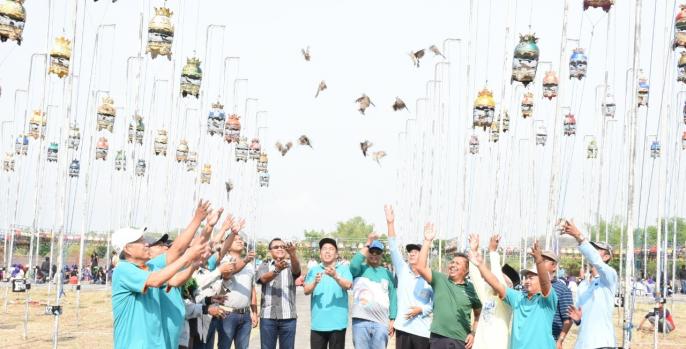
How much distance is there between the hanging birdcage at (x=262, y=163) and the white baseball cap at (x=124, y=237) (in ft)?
93.3

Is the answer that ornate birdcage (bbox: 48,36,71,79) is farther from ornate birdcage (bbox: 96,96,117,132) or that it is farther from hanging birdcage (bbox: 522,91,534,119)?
hanging birdcage (bbox: 522,91,534,119)

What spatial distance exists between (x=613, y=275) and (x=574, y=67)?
36.7ft

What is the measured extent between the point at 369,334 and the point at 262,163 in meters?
26.2

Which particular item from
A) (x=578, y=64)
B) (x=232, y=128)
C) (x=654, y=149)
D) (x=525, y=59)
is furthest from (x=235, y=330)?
(x=654, y=149)

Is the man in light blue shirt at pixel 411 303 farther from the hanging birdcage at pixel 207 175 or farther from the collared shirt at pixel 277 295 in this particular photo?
the hanging birdcage at pixel 207 175

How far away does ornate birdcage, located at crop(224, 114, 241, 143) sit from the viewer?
2564cm

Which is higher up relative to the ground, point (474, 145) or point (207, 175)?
point (474, 145)

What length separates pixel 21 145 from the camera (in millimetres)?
28141

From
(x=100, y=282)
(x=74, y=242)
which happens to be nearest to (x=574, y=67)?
(x=100, y=282)

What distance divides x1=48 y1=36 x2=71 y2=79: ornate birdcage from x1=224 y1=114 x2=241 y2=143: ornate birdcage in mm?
9268

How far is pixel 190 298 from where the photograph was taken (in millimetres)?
9258

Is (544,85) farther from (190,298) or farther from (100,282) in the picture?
(100,282)

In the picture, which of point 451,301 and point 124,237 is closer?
point 124,237

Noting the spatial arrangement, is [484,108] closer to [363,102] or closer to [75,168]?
[363,102]
